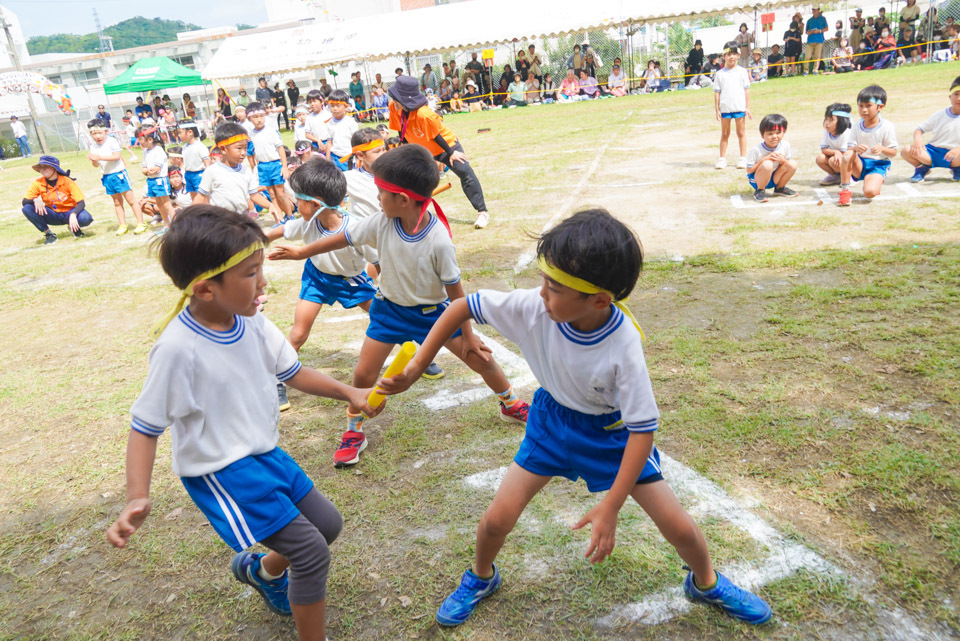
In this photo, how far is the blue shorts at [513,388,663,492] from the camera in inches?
86.7

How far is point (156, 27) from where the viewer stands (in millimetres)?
147375

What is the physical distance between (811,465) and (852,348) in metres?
1.39

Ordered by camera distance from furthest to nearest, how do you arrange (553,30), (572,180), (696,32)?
(696,32)
(553,30)
(572,180)

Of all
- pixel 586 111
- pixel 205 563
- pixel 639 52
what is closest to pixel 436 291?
pixel 205 563

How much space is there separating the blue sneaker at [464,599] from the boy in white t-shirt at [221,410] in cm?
46

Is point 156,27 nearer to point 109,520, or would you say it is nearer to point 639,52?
point 639,52

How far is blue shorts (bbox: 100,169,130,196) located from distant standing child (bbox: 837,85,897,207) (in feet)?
33.3

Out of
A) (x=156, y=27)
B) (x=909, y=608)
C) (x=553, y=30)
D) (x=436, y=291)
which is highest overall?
(x=156, y=27)

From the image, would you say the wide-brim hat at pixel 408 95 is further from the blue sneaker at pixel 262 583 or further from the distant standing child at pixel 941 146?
the blue sneaker at pixel 262 583

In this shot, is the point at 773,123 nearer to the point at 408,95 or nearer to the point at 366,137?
the point at 408,95

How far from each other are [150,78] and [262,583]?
92.5 feet

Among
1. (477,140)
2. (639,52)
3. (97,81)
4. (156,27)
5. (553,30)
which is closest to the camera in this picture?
(477,140)

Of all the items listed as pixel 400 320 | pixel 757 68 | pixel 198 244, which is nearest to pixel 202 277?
pixel 198 244

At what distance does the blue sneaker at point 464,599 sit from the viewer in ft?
7.98
